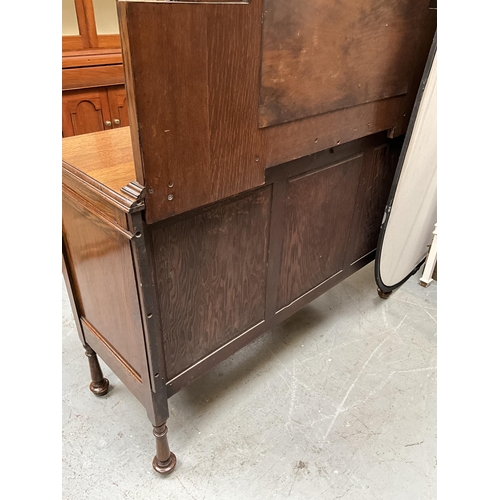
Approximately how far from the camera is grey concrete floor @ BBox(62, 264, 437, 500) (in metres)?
1.23

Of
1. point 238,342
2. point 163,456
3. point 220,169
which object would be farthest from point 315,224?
point 163,456

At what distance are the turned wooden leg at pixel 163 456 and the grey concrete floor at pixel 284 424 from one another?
3 cm

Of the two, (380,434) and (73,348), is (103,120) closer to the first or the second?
(73,348)

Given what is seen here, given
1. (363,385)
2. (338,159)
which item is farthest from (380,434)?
(338,159)

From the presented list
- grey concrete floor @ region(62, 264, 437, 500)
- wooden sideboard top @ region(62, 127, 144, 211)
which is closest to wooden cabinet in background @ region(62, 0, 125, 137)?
grey concrete floor @ region(62, 264, 437, 500)

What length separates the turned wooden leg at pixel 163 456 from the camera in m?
1.17

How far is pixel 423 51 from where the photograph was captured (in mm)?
1360

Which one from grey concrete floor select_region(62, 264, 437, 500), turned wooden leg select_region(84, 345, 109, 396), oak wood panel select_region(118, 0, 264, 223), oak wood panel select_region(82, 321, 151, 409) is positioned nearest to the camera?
oak wood panel select_region(118, 0, 264, 223)

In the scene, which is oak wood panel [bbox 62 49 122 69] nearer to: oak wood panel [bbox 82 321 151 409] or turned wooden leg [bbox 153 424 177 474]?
oak wood panel [bbox 82 321 151 409]

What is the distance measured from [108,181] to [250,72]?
37 centimetres

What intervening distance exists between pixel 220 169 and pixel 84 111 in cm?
171

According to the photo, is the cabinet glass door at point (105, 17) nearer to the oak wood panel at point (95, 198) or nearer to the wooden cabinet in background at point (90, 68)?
the wooden cabinet in background at point (90, 68)

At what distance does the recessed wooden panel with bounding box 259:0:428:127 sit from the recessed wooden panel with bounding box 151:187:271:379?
26 centimetres

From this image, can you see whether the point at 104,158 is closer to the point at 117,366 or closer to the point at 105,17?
the point at 117,366
